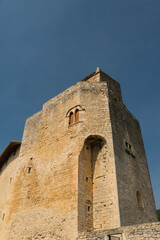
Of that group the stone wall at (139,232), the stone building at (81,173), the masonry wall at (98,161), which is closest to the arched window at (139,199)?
the stone building at (81,173)

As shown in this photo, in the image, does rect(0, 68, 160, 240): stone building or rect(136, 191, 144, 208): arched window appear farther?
rect(136, 191, 144, 208): arched window

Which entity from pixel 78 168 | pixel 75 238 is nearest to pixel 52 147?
pixel 78 168

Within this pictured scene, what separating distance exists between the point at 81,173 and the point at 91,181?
744mm

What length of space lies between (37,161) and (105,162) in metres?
4.12

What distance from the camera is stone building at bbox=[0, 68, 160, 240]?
8352mm

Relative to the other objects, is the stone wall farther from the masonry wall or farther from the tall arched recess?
the tall arched recess

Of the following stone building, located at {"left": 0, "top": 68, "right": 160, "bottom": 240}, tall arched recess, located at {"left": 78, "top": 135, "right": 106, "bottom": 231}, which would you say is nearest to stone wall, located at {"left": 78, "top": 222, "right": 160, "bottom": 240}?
stone building, located at {"left": 0, "top": 68, "right": 160, "bottom": 240}

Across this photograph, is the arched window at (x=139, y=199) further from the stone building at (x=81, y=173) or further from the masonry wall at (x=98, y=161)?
the masonry wall at (x=98, y=161)

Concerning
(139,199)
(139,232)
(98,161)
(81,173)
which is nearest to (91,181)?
(81,173)

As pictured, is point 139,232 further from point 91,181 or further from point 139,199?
point 139,199

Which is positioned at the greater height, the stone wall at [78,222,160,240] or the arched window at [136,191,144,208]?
the arched window at [136,191,144,208]

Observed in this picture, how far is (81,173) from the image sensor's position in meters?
9.04

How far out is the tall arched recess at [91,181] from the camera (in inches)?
327

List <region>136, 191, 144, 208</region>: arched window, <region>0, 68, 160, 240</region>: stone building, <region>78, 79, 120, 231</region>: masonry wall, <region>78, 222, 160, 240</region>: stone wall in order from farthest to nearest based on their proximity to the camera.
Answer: <region>136, 191, 144, 208</region>: arched window < <region>0, 68, 160, 240</region>: stone building < <region>78, 79, 120, 231</region>: masonry wall < <region>78, 222, 160, 240</region>: stone wall
